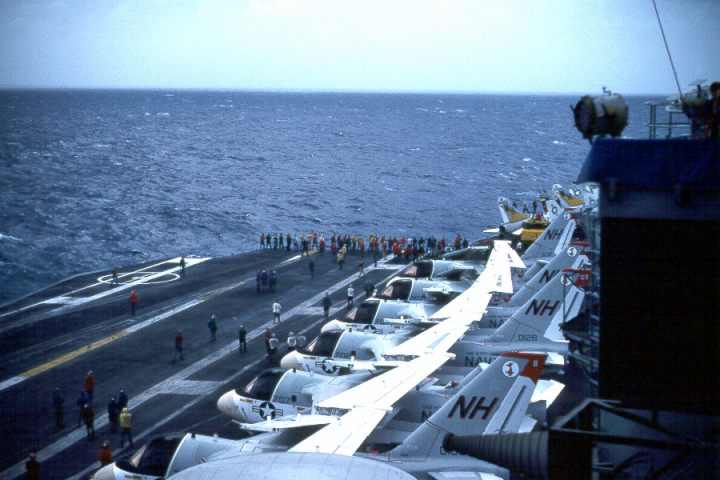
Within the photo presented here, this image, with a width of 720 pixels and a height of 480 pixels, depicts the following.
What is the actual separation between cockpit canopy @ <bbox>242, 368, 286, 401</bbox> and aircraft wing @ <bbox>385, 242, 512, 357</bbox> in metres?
4.26

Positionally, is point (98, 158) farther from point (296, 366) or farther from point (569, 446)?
point (569, 446)

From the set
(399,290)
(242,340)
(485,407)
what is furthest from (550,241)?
(485,407)

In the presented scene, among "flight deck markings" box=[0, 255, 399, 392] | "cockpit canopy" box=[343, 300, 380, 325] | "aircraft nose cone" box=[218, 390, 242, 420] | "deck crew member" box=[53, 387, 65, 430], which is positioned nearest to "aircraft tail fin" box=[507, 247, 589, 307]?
"cockpit canopy" box=[343, 300, 380, 325]

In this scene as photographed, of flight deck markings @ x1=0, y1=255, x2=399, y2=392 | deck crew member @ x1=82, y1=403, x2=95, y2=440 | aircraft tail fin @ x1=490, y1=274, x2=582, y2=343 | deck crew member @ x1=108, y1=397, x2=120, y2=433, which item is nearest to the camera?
deck crew member @ x1=82, y1=403, x2=95, y2=440

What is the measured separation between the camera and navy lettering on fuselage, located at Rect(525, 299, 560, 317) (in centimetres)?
2780

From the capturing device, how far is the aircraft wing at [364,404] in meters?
19.0

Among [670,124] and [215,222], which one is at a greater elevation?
[670,124]

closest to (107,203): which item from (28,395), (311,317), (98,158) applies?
(98,158)

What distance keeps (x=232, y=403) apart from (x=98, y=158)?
135 m

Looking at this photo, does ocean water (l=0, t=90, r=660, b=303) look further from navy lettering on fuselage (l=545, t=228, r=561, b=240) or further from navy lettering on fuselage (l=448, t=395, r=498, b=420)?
navy lettering on fuselage (l=448, t=395, r=498, b=420)

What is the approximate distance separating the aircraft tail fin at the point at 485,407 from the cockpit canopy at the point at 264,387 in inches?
254

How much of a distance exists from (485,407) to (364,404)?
3.77m

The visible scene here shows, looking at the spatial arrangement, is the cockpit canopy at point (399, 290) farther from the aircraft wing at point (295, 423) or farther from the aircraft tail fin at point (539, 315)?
the aircraft wing at point (295, 423)

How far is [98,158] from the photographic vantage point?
150 meters
